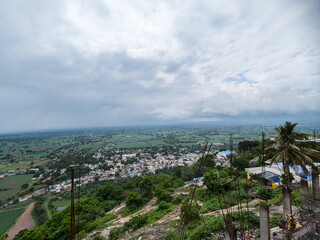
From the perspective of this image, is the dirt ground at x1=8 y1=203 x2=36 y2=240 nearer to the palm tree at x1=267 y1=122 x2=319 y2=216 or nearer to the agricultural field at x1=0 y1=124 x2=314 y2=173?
the agricultural field at x1=0 y1=124 x2=314 y2=173

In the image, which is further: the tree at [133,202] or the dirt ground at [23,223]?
the dirt ground at [23,223]

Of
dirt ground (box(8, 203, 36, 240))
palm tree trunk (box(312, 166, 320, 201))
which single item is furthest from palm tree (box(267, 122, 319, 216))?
dirt ground (box(8, 203, 36, 240))

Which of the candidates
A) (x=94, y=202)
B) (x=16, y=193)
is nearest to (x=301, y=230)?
(x=94, y=202)

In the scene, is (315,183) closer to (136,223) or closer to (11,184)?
(136,223)

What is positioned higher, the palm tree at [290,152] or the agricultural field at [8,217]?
the palm tree at [290,152]

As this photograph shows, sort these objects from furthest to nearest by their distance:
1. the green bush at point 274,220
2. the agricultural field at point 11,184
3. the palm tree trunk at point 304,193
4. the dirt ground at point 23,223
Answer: the agricultural field at point 11,184 < the dirt ground at point 23,223 < the green bush at point 274,220 < the palm tree trunk at point 304,193

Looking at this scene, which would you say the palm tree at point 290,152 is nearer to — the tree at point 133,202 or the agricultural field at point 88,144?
the agricultural field at point 88,144

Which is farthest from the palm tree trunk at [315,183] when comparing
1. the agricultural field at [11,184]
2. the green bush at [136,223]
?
the agricultural field at [11,184]

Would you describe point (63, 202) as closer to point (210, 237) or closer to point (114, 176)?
point (114, 176)
